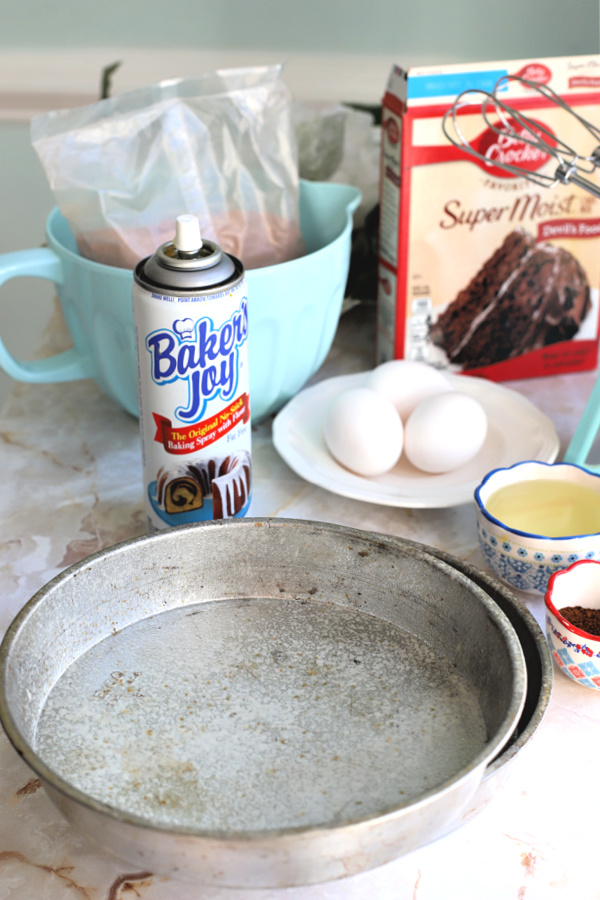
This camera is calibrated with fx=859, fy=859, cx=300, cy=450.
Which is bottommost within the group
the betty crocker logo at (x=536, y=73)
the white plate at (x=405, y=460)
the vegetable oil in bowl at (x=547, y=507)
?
the white plate at (x=405, y=460)

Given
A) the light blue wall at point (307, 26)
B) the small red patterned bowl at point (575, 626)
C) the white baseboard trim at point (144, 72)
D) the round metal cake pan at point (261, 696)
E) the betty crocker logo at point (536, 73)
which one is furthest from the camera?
the white baseboard trim at point (144, 72)

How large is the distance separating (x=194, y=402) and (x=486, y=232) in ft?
1.18

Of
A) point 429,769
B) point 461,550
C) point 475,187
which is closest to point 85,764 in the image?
point 429,769

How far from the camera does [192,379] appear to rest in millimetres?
530

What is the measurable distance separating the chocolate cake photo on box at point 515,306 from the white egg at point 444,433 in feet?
0.47

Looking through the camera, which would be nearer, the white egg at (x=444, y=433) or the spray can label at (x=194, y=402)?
the spray can label at (x=194, y=402)

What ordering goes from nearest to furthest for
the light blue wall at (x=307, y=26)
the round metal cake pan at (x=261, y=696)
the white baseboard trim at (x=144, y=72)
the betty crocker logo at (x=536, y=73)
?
the round metal cake pan at (x=261, y=696)
the betty crocker logo at (x=536, y=73)
the light blue wall at (x=307, y=26)
the white baseboard trim at (x=144, y=72)

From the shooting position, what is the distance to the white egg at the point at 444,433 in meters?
0.65

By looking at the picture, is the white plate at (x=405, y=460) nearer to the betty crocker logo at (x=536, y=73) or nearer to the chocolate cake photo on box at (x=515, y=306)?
the chocolate cake photo on box at (x=515, y=306)

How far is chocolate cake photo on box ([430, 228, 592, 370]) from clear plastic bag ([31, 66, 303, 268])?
167 millimetres

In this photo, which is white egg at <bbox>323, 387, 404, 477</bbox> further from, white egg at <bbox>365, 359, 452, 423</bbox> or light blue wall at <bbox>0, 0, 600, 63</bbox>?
light blue wall at <bbox>0, 0, 600, 63</bbox>

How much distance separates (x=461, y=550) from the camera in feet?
2.08

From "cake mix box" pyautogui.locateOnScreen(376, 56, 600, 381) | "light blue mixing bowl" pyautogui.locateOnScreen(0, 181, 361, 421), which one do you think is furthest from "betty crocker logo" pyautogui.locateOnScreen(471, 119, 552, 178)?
"light blue mixing bowl" pyautogui.locateOnScreen(0, 181, 361, 421)

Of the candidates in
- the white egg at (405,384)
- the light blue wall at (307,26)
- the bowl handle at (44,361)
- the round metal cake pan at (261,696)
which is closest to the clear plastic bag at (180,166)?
the bowl handle at (44,361)
